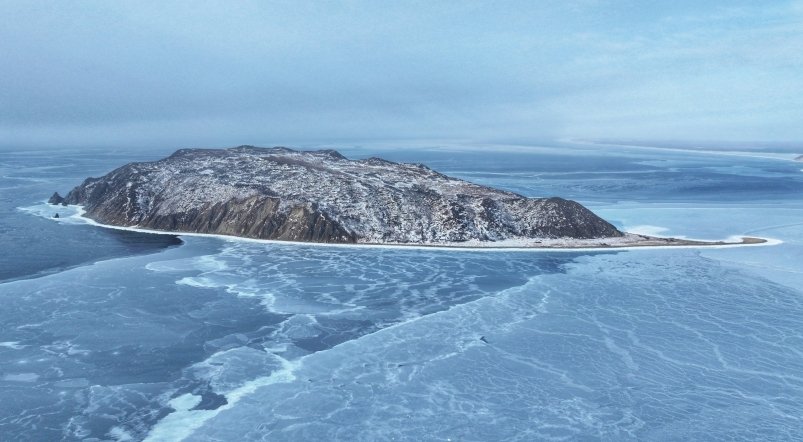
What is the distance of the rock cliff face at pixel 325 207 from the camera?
58156 mm

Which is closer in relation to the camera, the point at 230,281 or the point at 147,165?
the point at 230,281

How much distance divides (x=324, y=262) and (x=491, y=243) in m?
17.2

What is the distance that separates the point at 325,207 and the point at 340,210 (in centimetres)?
159

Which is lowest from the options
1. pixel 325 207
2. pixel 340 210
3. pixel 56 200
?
pixel 56 200

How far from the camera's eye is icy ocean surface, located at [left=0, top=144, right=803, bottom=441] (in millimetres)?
22469

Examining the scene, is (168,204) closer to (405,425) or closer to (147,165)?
(147,165)

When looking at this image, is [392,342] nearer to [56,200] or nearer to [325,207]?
[325,207]

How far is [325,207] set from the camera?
198 ft

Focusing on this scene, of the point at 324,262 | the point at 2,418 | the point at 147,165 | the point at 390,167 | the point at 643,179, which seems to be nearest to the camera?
the point at 2,418

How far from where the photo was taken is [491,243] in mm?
56719

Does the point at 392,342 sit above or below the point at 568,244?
below

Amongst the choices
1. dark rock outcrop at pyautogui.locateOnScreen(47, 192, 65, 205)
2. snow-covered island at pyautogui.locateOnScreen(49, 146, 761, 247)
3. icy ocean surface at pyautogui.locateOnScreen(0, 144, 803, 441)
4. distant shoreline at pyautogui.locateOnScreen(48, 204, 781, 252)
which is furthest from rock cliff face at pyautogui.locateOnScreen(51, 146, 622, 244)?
dark rock outcrop at pyautogui.locateOnScreen(47, 192, 65, 205)

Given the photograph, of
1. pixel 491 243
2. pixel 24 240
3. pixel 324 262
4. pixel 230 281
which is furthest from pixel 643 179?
pixel 24 240

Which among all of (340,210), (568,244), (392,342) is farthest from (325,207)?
(392,342)
